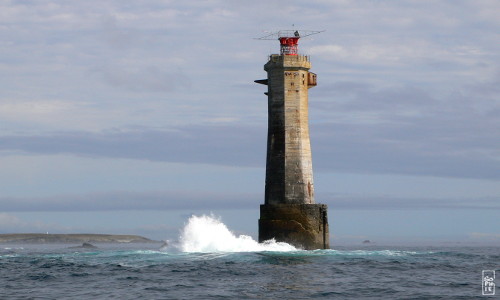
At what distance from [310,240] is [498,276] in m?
15.9

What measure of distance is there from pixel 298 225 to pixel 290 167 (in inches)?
167

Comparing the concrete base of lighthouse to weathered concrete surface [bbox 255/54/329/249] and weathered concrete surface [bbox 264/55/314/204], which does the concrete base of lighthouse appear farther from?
weathered concrete surface [bbox 264/55/314/204]

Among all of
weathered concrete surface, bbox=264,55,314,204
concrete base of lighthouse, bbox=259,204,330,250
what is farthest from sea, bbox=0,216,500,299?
weathered concrete surface, bbox=264,55,314,204

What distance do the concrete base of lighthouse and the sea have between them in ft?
2.40

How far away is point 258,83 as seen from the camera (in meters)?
61.9

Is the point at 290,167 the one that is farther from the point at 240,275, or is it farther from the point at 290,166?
the point at 240,275

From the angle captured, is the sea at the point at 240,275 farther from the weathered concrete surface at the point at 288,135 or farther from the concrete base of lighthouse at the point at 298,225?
the weathered concrete surface at the point at 288,135

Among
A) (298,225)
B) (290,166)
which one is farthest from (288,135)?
(298,225)

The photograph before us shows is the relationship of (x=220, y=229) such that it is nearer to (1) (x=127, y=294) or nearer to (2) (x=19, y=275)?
(2) (x=19, y=275)

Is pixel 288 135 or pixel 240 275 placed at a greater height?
pixel 288 135

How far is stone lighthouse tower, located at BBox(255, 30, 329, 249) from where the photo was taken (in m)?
57.0

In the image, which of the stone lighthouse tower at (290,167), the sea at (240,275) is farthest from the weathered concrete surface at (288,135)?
the sea at (240,275)

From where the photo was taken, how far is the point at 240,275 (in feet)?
135

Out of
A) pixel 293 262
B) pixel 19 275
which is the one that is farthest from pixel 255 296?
pixel 19 275
